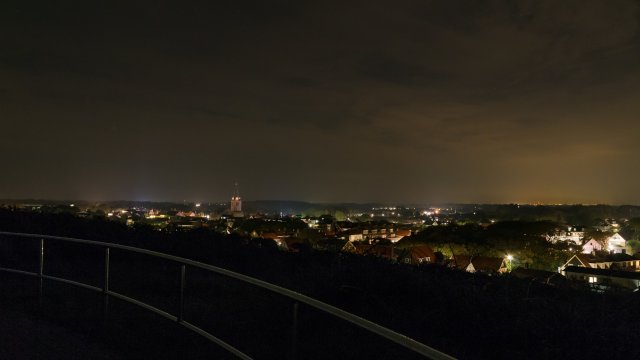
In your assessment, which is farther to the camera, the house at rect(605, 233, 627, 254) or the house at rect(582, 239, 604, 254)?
the house at rect(605, 233, 627, 254)

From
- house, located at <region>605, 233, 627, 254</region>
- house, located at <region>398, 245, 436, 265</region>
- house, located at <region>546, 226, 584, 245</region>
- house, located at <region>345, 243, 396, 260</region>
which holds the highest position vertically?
house, located at <region>345, 243, 396, 260</region>

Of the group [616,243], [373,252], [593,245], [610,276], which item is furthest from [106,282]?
[616,243]

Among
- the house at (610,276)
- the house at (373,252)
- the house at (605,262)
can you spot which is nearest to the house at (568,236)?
the house at (605,262)

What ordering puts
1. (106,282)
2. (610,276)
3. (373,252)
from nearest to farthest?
(106,282) < (373,252) < (610,276)

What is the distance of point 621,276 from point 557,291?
37.8 feet

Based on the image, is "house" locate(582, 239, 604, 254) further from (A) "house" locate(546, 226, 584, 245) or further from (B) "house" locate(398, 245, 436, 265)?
(B) "house" locate(398, 245, 436, 265)

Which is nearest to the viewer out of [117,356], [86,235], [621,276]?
[117,356]

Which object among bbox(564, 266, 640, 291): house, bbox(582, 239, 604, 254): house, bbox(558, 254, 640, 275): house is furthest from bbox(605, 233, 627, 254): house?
bbox(564, 266, 640, 291): house

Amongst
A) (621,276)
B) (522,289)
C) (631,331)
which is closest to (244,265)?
(522,289)

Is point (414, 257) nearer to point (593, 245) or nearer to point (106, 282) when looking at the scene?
point (106, 282)

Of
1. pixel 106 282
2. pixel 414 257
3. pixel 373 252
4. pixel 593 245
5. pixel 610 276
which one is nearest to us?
pixel 106 282

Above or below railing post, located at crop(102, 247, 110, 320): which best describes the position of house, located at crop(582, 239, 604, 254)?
below

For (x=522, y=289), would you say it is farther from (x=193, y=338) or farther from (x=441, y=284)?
(x=193, y=338)

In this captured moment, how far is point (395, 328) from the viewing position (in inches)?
287
